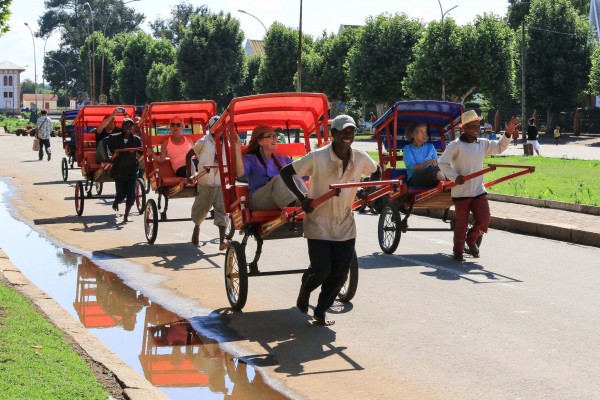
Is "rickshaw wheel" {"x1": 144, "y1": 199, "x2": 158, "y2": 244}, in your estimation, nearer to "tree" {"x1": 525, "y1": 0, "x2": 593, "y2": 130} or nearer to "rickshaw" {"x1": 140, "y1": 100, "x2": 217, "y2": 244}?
"rickshaw" {"x1": 140, "y1": 100, "x2": 217, "y2": 244}

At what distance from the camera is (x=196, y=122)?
18141 mm

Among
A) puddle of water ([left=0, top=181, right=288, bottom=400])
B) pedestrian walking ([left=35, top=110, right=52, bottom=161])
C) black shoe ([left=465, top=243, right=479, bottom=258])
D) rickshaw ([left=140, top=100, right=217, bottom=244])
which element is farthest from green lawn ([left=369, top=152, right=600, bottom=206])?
pedestrian walking ([left=35, top=110, right=52, bottom=161])

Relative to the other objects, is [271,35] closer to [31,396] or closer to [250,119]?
[250,119]

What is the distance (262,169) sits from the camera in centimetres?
1069

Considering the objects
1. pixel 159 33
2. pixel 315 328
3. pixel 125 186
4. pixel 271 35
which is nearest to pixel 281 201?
pixel 315 328

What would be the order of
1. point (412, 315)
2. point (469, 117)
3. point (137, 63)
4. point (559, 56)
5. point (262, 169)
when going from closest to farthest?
1. point (412, 315)
2. point (262, 169)
3. point (469, 117)
4. point (559, 56)
5. point (137, 63)

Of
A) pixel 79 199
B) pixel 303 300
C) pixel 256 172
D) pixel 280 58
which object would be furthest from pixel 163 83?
pixel 303 300

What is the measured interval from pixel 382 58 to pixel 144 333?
63484 mm

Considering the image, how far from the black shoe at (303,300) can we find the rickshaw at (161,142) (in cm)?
544

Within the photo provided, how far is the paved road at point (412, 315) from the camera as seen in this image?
7.57 metres

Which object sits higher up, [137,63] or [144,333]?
[137,63]

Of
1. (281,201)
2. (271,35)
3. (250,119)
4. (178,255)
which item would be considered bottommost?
(178,255)

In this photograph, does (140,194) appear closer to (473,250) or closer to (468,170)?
(473,250)

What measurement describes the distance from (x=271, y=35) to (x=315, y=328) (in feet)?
253
